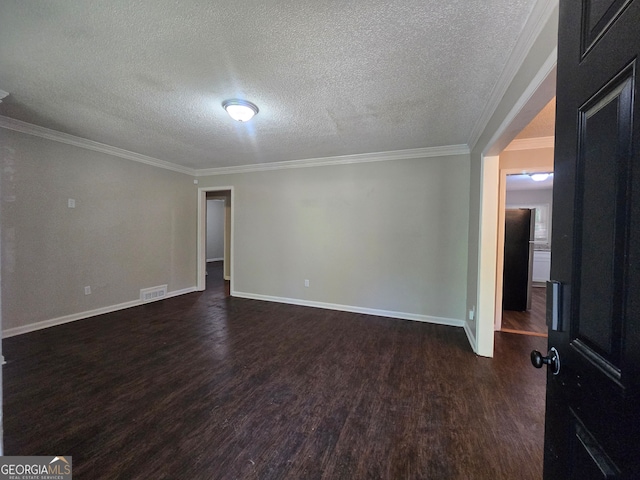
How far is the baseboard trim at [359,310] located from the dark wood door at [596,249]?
295 centimetres

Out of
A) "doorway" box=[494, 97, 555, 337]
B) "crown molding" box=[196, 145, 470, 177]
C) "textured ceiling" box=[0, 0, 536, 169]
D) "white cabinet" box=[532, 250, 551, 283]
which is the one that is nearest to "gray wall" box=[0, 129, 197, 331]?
"textured ceiling" box=[0, 0, 536, 169]

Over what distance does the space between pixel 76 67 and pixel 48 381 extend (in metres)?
2.55

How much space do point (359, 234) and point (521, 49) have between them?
2.76 metres

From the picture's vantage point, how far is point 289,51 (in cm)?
171

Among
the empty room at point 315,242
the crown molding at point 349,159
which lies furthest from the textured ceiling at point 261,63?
the crown molding at point 349,159

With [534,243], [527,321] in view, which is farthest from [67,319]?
[534,243]

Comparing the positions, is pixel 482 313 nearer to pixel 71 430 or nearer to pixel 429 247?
pixel 429 247

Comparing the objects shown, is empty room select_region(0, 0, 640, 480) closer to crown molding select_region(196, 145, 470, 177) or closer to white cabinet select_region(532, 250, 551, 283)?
crown molding select_region(196, 145, 470, 177)

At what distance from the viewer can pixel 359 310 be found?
13.3 feet

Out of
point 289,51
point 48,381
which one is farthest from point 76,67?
point 48,381

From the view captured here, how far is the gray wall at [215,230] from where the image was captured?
30.7 ft

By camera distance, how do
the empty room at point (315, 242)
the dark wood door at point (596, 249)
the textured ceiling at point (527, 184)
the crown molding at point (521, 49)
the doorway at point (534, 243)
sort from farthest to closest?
the textured ceiling at point (527, 184) → the doorway at point (534, 243) → the crown molding at point (521, 49) → the empty room at point (315, 242) → the dark wood door at point (596, 249)

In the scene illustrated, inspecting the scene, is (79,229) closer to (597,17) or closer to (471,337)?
(597,17)

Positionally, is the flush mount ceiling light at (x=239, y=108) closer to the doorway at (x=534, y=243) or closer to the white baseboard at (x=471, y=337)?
the white baseboard at (x=471, y=337)
